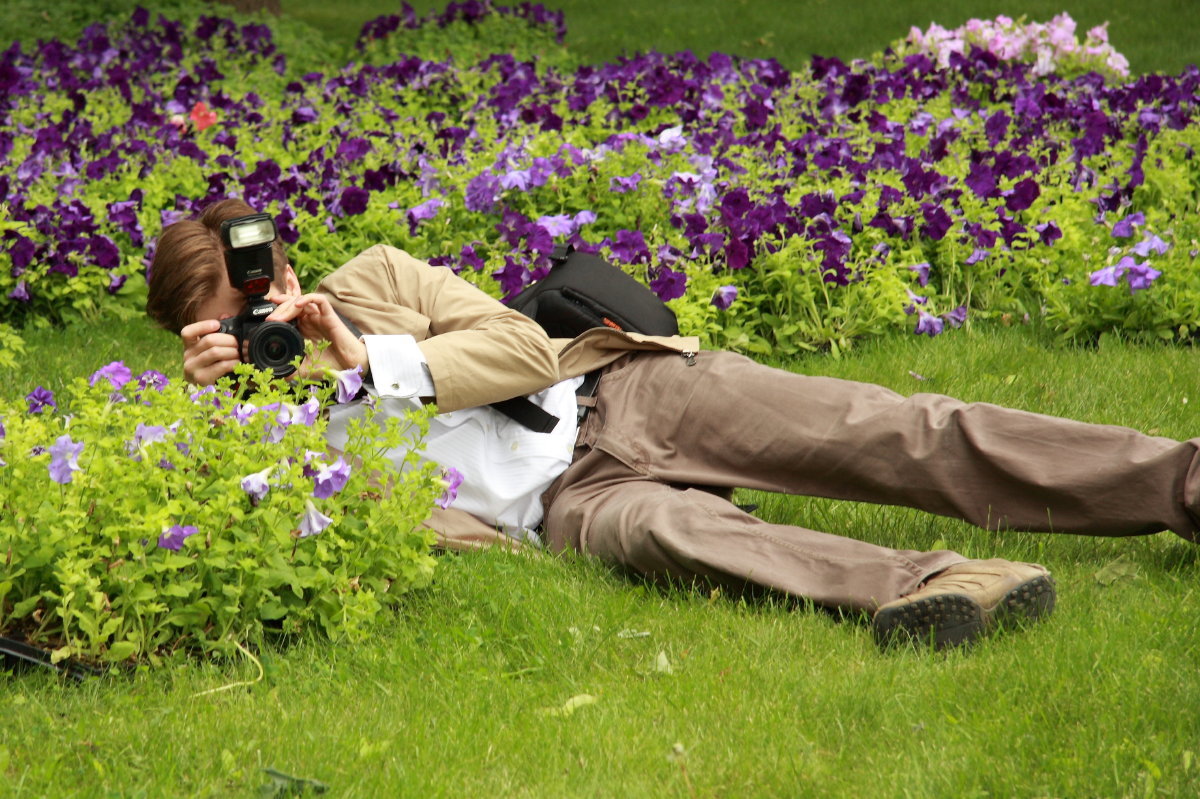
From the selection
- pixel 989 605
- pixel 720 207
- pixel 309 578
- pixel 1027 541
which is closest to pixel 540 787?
pixel 309 578

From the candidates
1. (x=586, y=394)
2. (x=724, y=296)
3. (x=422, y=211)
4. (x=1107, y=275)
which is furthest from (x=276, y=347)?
(x=1107, y=275)

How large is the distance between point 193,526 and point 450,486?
63 cm

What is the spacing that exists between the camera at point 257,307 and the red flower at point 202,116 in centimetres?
460

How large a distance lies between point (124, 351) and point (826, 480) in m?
3.27

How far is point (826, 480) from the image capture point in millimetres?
3168

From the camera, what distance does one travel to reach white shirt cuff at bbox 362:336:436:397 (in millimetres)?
3123

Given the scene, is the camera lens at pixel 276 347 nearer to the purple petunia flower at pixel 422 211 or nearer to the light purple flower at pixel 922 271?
the purple petunia flower at pixel 422 211

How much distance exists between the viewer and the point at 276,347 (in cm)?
297

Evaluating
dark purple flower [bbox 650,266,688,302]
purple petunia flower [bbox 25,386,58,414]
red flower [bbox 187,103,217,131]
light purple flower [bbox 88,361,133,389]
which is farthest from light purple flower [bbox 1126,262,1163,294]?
red flower [bbox 187,103,217,131]

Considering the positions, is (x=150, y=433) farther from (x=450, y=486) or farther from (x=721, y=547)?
(x=721, y=547)

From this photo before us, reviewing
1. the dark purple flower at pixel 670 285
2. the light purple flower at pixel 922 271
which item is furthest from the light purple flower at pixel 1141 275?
the dark purple flower at pixel 670 285

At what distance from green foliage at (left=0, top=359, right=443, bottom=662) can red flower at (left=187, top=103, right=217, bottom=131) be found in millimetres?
4618

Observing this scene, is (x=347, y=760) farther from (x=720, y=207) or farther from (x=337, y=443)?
(x=720, y=207)

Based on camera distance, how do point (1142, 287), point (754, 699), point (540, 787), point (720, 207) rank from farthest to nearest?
point (720, 207), point (1142, 287), point (754, 699), point (540, 787)
